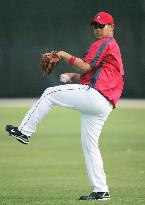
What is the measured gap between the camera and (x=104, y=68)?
29.9 feet

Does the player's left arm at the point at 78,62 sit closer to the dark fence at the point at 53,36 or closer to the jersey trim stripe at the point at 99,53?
the jersey trim stripe at the point at 99,53

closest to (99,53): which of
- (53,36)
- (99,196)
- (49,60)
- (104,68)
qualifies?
(104,68)

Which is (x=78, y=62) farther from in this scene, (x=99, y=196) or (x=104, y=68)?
(x=99, y=196)

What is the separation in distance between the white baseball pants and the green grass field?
13.9 inches

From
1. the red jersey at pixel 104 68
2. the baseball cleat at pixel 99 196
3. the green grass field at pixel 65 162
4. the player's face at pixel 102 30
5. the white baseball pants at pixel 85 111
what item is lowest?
the green grass field at pixel 65 162

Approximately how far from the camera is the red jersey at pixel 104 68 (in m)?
9.06

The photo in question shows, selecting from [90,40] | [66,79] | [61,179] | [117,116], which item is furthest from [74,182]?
[90,40]

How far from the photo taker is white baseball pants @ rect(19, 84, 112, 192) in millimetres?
8859

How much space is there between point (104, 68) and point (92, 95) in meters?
0.28

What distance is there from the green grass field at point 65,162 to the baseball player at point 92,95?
0.48 meters

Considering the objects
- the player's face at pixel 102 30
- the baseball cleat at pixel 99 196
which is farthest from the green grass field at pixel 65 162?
the player's face at pixel 102 30

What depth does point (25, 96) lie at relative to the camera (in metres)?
21.1

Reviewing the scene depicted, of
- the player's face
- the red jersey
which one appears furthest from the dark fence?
the red jersey

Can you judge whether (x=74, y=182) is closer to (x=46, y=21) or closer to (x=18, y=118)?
(x=18, y=118)
